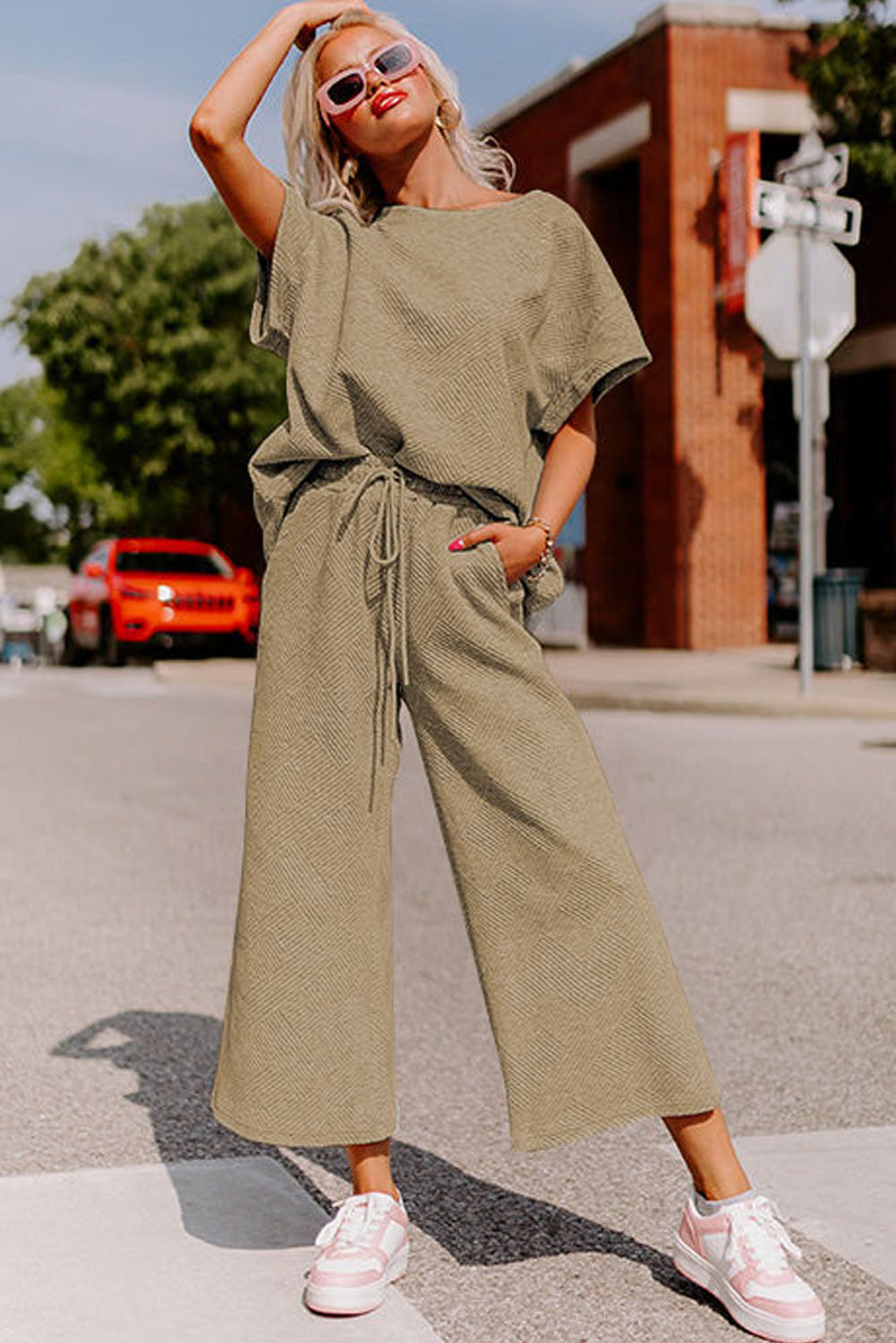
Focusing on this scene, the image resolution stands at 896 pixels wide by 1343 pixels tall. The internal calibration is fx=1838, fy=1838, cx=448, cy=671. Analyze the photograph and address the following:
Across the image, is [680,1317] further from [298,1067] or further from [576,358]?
[576,358]

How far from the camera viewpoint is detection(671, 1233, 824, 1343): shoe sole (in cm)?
250

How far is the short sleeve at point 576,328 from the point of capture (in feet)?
9.18

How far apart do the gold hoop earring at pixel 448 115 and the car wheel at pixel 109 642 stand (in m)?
21.8

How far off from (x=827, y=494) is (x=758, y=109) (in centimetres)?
763

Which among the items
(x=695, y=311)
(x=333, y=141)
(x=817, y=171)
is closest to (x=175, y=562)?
(x=695, y=311)

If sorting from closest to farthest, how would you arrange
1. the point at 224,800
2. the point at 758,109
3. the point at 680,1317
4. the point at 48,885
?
1. the point at 680,1317
2. the point at 48,885
3. the point at 224,800
4. the point at 758,109

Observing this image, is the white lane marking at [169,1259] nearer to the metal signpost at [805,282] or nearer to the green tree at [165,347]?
the metal signpost at [805,282]

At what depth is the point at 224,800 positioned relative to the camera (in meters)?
9.68

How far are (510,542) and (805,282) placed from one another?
43.1 feet

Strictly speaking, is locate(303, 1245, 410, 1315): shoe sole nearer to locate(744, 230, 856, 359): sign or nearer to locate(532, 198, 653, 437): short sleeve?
locate(532, 198, 653, 437): short sleeve

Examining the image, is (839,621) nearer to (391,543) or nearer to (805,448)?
(805,448)

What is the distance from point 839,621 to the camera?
745 inches

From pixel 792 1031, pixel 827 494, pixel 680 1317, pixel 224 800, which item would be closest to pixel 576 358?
pixel 680 1317

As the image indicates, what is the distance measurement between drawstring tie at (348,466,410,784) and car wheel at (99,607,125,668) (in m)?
22.0
